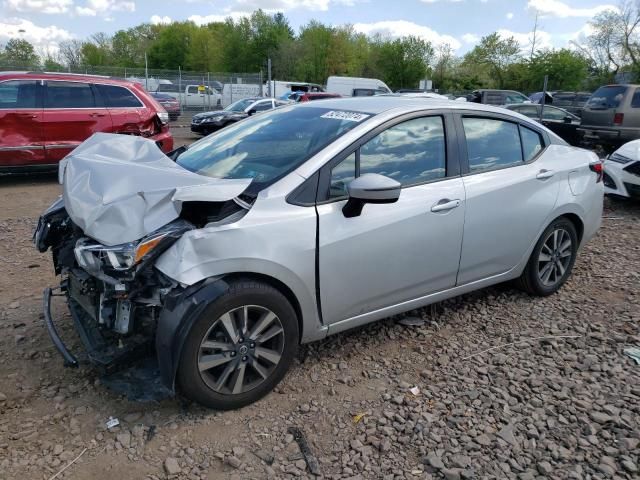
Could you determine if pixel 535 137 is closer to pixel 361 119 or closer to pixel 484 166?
pixel 484 166

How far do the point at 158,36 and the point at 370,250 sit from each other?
101413mm

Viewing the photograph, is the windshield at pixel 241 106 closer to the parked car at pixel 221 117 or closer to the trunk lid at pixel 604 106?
the parked car at pixel 221 117

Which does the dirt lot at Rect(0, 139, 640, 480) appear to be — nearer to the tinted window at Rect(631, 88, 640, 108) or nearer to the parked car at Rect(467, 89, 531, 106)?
the tinted window at Rect(631, 88, 640, 108)

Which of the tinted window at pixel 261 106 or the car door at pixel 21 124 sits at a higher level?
the tinted window at pixel 261 106

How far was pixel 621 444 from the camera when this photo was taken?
2607 mm

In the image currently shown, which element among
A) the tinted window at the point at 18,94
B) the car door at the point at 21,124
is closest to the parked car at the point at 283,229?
the car door at the point at 21,124

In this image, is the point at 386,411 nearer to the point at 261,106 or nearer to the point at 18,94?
the point at 18,94

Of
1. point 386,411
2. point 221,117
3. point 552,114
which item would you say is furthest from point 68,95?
point 552,114

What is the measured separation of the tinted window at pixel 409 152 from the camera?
3141mm

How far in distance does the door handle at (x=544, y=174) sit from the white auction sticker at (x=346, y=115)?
153cm

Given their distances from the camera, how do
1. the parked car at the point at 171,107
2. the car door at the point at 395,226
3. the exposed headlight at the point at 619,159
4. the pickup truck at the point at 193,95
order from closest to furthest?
the car door at the point at 395,226, the exposed headlight at the point at 619,159, the parked car at the point at 171,107, the pickup truck at the point at 193,95

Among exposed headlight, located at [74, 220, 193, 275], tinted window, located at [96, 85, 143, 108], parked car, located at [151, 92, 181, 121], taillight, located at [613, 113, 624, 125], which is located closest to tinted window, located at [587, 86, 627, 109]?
taillight, located at [613, 113, 624, 125]

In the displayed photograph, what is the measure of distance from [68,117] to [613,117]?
11.4m

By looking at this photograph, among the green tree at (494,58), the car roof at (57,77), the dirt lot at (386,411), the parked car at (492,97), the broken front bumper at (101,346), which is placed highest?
→ the green tree at (494,58)
